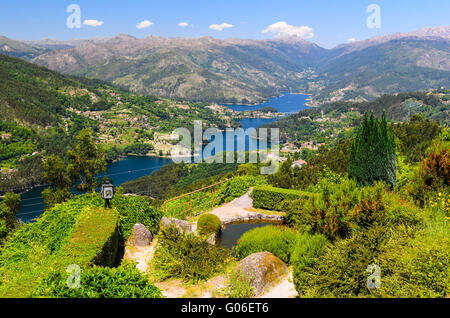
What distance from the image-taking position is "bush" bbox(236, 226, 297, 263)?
8.34 meters

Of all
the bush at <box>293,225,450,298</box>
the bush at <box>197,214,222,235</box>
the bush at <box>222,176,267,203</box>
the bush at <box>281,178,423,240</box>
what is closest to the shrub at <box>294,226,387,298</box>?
the bush at <box>293,225,450,298</box>

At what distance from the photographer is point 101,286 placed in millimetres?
5016

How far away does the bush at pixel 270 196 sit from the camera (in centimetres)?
1402

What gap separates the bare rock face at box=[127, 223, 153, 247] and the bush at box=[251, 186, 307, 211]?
242 inches

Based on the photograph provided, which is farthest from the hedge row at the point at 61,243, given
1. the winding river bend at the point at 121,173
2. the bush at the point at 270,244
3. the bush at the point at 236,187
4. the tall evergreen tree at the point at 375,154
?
the winding river bend at the point at 121,173

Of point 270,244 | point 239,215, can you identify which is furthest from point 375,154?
point 270,244

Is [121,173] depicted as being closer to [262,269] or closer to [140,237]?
[140,237]

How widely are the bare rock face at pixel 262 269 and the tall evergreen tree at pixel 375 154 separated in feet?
20.1

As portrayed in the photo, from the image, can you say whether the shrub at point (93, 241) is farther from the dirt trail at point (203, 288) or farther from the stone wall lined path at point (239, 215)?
the stone wall lined path at point (239, 215)
